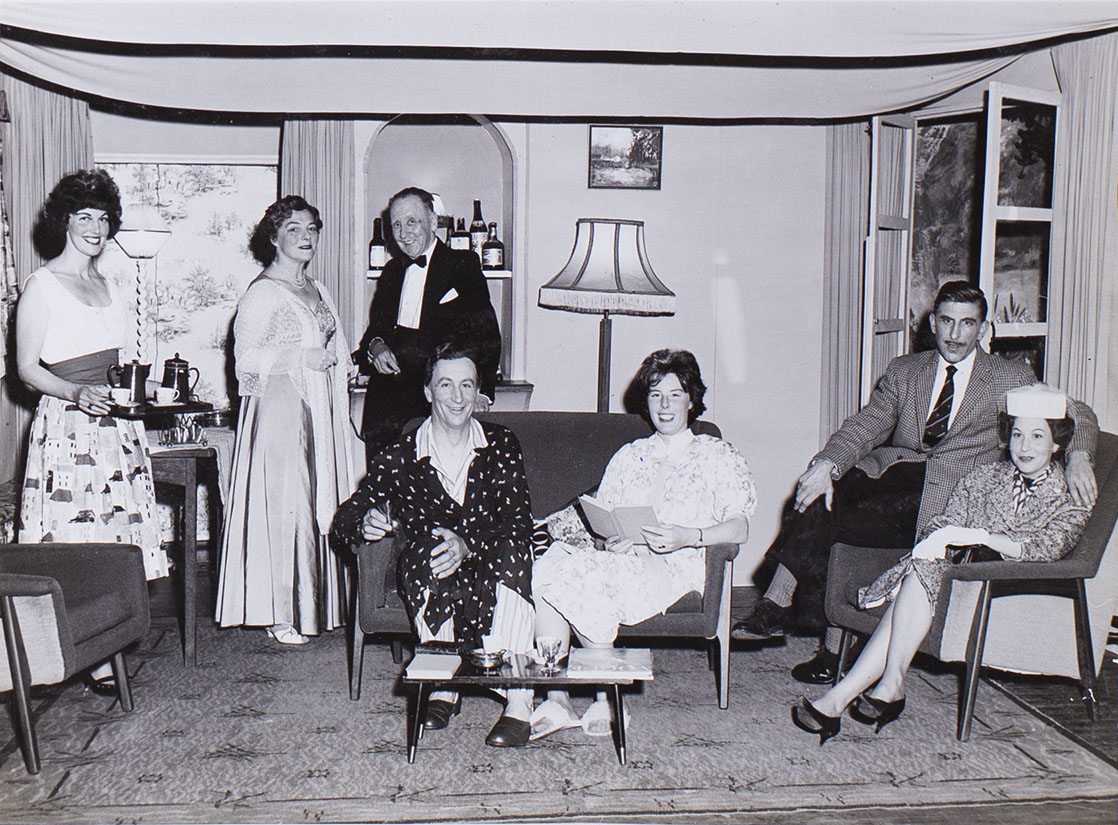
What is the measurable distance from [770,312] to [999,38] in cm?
208

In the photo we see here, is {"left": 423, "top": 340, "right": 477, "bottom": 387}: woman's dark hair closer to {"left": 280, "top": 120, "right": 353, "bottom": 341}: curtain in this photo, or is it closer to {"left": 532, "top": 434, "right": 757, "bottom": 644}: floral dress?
{"left": 532, "top": 434, "right": 757, "bottom": 644}: floral dress

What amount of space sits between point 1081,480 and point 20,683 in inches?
130

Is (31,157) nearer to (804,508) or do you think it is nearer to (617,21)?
(617,21)

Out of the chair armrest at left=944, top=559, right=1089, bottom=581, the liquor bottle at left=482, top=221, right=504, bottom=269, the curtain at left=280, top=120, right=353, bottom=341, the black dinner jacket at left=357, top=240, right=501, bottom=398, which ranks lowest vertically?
the chair armrest at left=944, top=559, right=1089, bottom=581

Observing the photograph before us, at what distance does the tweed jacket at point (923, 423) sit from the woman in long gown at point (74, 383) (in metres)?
2.56

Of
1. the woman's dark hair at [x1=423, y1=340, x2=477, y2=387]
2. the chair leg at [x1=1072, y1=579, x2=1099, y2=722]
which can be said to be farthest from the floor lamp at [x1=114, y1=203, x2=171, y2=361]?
the chair leg at [x1=1072, y1=579, x2=1099, y2=722]

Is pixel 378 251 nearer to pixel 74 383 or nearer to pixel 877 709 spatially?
pixel 74 383

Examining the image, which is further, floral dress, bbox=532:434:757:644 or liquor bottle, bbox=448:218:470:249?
liquor bottle, bbox=448:218:470:249

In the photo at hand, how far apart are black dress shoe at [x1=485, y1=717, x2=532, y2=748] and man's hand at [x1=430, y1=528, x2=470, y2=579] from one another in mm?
489

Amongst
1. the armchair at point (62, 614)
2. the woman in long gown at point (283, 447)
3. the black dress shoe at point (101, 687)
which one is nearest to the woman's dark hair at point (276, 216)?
the woman in long gown at point (283, 447)

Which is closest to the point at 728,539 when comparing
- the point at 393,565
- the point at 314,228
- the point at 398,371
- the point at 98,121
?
the point at 393,565

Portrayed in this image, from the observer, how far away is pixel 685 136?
5.18 metres

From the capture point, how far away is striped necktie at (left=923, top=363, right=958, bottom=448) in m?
3.98

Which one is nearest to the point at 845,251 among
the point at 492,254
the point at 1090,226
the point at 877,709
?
the point at 1090,226
